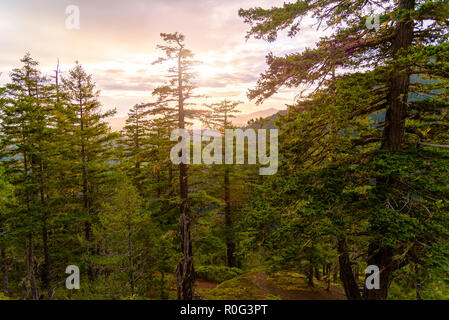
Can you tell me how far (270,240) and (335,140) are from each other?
134 inches

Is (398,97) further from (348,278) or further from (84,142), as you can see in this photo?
(84,142)

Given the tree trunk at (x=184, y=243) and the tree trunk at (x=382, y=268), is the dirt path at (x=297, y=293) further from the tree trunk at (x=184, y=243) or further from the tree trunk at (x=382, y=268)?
the tree trunk at (x=382, y=268)

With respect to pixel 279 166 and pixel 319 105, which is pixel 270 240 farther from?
pixel 319 105

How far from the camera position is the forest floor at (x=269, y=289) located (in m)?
14.2

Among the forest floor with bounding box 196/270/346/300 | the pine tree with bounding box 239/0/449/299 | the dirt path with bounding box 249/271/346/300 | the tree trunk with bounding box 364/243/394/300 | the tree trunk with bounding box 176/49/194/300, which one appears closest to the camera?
the pine tree with bounding box 239/0/449/299

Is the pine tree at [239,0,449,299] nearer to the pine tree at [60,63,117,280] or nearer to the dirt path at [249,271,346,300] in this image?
the dirt path at [249,271,346,300]

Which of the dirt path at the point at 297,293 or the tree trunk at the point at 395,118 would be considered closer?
the tree trunk at the point at 395,118

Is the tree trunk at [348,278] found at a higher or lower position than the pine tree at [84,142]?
lower

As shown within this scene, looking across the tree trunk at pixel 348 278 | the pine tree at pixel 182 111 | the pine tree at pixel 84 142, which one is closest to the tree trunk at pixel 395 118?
the tree trunk at pixel 348 278

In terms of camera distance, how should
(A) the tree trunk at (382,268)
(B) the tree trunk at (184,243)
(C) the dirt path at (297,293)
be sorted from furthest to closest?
(C) the dirt path at (297,293), (B) the tree trunk at (184,243), (A) the tree trunk at (382,268)

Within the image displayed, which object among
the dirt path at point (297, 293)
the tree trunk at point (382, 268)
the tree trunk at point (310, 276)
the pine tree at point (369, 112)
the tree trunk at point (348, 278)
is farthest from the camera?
the tree trunk at point (310, 276)

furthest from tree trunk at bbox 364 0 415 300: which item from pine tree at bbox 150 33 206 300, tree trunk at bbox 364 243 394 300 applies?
pine tree at bbox 150 33 206 300

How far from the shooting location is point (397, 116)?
19.7 ft

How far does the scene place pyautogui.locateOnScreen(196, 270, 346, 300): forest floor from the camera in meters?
14.2
